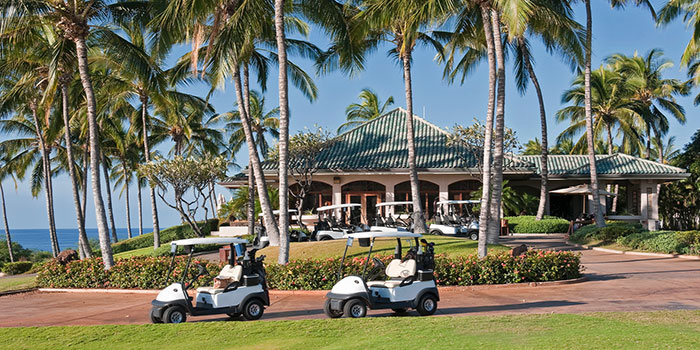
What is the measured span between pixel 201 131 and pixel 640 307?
118ft

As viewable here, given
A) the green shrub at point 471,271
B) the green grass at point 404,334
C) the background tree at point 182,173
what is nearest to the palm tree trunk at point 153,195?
the background tree at point 182,173

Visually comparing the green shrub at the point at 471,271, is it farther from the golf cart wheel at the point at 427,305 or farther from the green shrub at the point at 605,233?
the green shrub at the point at 605,233

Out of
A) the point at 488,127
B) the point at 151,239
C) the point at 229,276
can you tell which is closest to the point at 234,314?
the point at 229,276

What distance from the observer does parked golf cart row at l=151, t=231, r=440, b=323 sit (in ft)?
33.2

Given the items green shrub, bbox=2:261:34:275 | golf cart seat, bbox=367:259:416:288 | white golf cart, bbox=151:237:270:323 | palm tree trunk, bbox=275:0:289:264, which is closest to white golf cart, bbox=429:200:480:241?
palm tree trunk, bbox=275:0:289:264

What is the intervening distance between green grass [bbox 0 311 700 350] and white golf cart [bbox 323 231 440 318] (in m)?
0.63

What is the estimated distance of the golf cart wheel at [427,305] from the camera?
10438mm

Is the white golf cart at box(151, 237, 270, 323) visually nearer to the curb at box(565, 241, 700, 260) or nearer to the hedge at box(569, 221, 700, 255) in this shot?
the curb at box(565, 241, 700, 260)

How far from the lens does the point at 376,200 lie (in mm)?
32844

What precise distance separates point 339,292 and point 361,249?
8.03 metres

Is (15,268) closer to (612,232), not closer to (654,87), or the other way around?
(612,232)

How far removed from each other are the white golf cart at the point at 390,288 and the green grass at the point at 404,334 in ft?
2.08

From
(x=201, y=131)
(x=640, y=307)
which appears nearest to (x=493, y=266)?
(x=640, y=307)

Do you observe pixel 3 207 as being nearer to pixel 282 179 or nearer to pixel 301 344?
pixel 282 179
